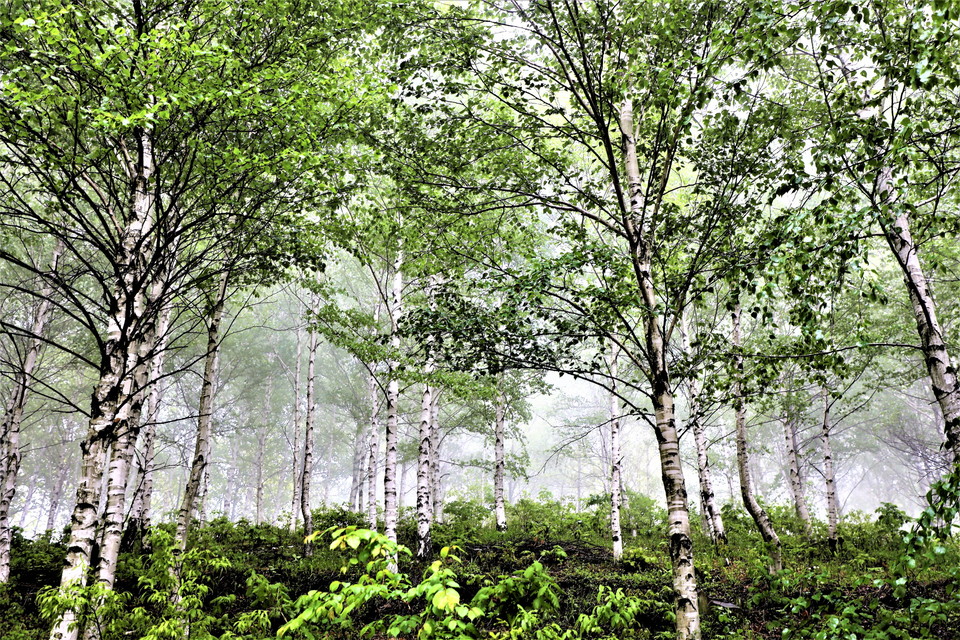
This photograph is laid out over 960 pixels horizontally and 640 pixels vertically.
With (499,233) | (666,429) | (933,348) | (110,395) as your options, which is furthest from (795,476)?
(110,395)

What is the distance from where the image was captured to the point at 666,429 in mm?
5070

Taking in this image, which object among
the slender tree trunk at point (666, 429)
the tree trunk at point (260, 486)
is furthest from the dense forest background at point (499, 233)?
the tree trunk at point (260, 486)

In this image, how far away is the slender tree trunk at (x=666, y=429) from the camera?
454 centimetres

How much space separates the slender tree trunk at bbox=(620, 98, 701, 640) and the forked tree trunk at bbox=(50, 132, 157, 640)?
538cm

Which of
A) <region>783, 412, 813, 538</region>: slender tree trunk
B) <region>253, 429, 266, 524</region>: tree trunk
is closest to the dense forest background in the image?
<region>783, 412, 813, 538</region>: slender tree trunk

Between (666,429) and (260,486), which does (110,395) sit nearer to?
(666,429)

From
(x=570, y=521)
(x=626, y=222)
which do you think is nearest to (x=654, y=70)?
(x=626, y=222)

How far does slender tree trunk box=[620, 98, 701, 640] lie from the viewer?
454cm

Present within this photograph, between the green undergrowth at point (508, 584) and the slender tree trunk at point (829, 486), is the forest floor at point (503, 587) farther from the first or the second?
→ the slender tree trunk at point (829, 486)

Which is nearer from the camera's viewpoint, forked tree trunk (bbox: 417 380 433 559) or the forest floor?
the forest floor

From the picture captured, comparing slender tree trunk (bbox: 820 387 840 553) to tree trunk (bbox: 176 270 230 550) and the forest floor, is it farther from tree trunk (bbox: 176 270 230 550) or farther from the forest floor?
tree trunk (bbox: 176 270 230 550)

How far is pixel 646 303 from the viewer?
211 inches

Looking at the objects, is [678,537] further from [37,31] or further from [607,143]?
[37,31]

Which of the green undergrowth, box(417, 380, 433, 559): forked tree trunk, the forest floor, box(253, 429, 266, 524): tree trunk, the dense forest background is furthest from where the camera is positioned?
box(253, 429, 266, 524): tree trunk
